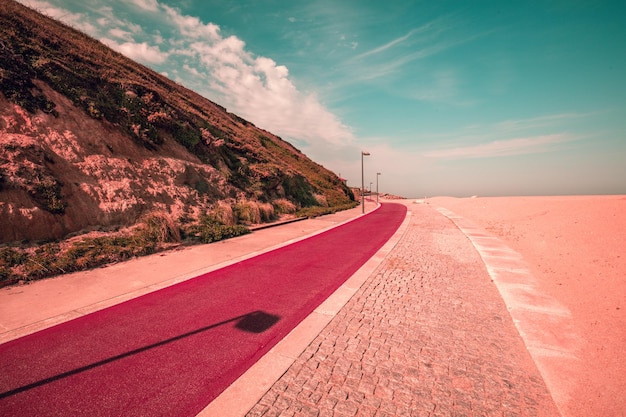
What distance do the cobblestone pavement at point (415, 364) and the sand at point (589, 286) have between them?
1.69ft

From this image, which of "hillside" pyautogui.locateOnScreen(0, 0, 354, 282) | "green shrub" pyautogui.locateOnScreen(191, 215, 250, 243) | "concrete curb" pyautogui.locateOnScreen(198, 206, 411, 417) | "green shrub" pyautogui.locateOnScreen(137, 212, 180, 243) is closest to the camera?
"concrete curb" pyautogui.locateOnScreen(198, 206, 411, 417)

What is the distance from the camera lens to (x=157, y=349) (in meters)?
3.70

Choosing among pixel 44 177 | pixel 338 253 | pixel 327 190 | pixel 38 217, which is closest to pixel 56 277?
pixel 38 217

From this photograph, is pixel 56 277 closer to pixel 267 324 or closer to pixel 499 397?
pixel 267 324

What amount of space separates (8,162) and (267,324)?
32.4 feet

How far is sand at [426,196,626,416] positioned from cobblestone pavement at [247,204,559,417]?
516 millimetres

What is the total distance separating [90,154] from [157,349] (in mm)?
10296

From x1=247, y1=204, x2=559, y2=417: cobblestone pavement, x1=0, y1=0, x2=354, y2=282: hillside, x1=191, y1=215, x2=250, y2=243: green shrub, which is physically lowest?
x1=247, y1=204, x2=559, y2=417: cobblestone pavement

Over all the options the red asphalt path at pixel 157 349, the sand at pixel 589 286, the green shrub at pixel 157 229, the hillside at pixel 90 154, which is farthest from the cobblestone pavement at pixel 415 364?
the hillside at pixel 90 154

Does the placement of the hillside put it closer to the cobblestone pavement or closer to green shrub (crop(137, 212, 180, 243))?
green shrub (crop(137, 212, 180, 243))

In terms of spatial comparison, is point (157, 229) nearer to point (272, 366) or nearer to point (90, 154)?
point (90, 154)

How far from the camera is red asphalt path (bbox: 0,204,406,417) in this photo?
2.82 m

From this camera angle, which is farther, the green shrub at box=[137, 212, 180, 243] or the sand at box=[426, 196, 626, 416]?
the green shrub at box=[137, 212, 180, 243]

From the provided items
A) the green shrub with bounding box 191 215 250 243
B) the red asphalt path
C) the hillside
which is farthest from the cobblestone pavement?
the hillside
